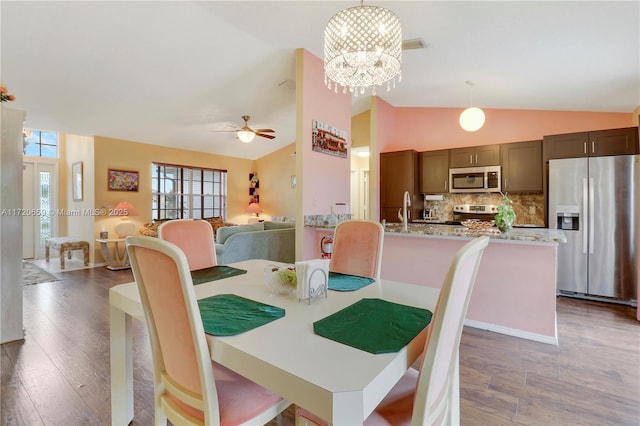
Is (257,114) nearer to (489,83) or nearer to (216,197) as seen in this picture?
(216,197)

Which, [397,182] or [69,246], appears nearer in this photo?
[397,182]

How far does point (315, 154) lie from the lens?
3.65m

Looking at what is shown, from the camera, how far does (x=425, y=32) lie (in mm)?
2727

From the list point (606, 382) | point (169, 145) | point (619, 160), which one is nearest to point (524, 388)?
point (606, 382)

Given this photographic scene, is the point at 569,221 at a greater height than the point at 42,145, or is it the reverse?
the point at 42,145

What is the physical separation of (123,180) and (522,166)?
22.4 feet

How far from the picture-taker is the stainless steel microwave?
15.0 ft

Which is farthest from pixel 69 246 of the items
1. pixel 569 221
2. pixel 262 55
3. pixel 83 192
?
pixel 569 221

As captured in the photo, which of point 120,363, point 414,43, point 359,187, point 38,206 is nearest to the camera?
point 120,363

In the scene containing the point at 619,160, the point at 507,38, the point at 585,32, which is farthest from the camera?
the point at 619,160

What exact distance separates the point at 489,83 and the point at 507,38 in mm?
1177

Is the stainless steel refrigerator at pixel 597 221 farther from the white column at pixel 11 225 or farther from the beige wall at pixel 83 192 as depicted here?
the beige wall at pixel 83 192

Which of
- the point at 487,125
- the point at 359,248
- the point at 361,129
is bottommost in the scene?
the point at 359,248

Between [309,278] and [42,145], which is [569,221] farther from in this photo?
[42,145]
